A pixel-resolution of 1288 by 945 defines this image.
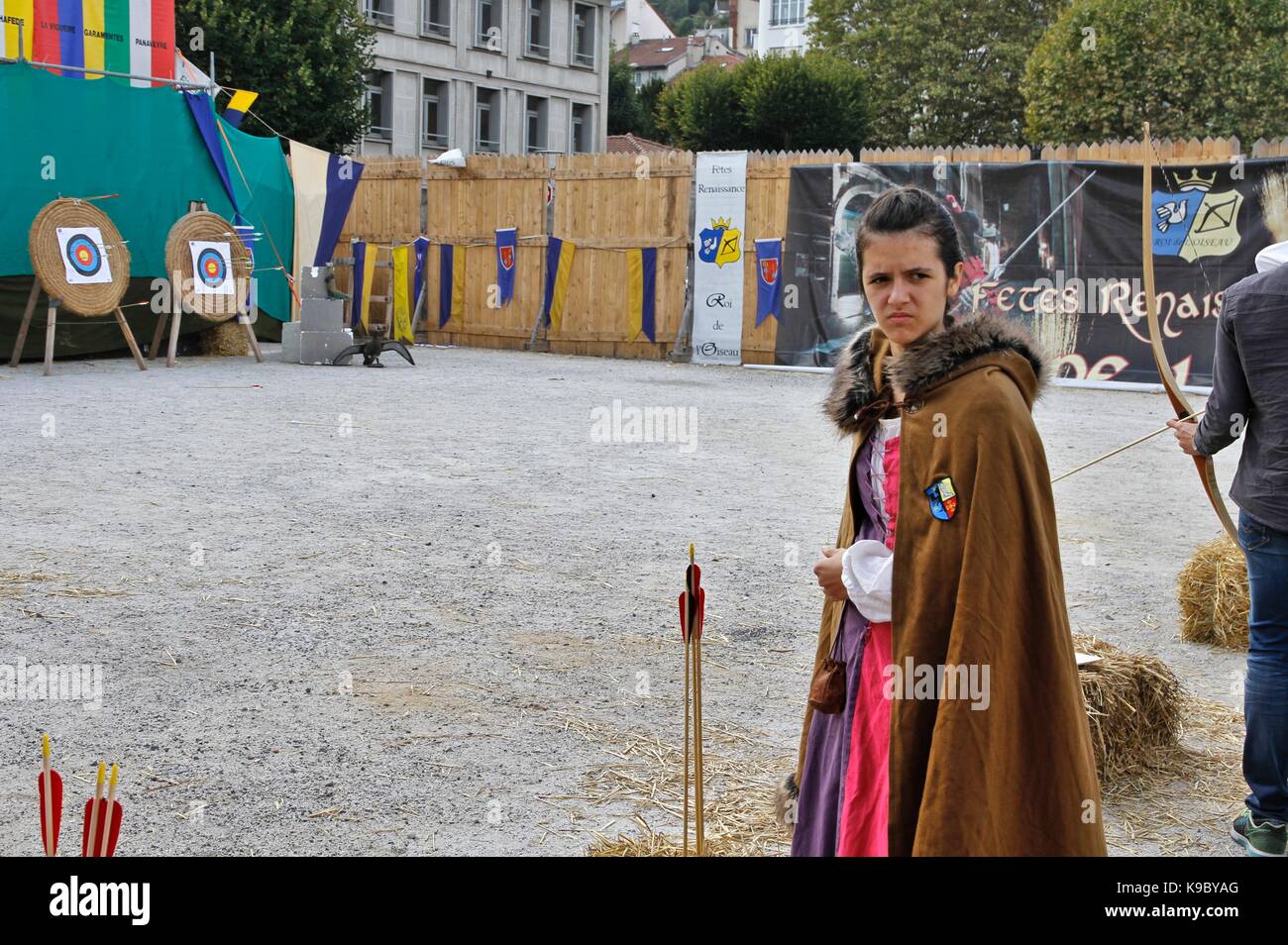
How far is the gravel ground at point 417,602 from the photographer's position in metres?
3.65

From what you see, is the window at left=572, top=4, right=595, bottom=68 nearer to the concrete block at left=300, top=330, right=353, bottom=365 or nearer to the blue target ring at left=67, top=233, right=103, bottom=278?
the concrete block at left=300, top=330, right=353, bottom=365

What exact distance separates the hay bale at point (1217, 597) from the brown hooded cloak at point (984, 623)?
3.14 m

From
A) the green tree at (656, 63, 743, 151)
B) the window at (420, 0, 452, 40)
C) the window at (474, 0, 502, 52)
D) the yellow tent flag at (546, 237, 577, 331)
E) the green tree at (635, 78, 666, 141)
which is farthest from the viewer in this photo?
the green tree at (635, 78, 666, 141)

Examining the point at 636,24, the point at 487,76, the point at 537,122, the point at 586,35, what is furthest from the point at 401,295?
the point at 636,24

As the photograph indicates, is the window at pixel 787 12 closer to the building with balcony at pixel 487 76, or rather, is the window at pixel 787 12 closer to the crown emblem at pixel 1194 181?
the building with balcony at pixel 487 76

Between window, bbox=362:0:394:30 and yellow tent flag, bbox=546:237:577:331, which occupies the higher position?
window, bbox=362:0:394:30

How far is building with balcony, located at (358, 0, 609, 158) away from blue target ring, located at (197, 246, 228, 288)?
77.6 feet

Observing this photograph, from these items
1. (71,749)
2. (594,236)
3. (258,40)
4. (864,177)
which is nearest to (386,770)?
(71,749)

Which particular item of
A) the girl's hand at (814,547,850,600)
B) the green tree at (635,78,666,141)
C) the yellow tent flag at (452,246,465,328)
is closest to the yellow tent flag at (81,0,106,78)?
the yellow tent flag at (452,246,465,328)

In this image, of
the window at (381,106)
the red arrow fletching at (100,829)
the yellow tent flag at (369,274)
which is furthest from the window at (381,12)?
the red arrow fletching at (100,829)

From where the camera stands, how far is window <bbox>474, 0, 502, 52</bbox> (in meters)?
43.6

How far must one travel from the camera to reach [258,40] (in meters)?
28.1

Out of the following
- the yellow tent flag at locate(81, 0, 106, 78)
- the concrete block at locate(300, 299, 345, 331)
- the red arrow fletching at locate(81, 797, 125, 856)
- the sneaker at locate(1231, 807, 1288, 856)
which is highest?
the yellow tent flag at locate(81, 0, 106, 78)

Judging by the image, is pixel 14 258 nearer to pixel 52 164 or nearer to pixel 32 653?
pixel 52 164
